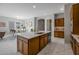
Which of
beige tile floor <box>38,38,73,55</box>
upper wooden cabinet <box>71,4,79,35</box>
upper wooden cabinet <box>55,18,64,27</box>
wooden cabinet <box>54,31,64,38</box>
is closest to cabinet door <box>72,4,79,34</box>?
upper wooden cabinet <box>71,4,79,35</box>

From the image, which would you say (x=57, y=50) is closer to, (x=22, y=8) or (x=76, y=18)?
(x=76, y=18)

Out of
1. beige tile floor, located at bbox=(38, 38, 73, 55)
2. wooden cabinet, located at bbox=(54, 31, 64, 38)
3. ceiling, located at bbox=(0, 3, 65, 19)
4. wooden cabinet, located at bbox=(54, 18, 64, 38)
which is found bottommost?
beige tile floor, located at bbox=(38, 38, 73, 55)

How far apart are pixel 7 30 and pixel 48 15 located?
373 cm

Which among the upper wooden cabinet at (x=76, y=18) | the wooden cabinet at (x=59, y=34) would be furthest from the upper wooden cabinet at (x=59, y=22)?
the upper wooden cabinet at (x=76, y=18)

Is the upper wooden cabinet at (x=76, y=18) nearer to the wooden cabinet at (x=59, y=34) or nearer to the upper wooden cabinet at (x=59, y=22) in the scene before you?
the wooden cabinet at (x=59, y=34)

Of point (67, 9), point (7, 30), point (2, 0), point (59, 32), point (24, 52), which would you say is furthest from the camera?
point (59, 32)

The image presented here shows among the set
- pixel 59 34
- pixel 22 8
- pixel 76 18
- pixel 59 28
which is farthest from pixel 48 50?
pixel 59 28

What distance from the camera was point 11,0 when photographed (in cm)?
282

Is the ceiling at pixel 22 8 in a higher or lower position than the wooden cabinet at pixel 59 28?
higher

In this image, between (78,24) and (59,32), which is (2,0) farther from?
(59,32)

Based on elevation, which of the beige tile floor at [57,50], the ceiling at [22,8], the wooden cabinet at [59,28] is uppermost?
the ceiling at [22,8]

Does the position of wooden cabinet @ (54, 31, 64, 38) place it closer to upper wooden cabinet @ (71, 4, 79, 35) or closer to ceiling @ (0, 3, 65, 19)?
ceiling @ (0, 3, 65, 19)
